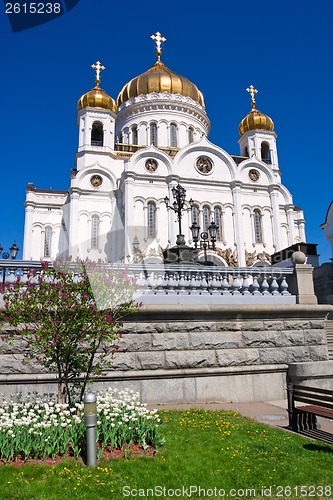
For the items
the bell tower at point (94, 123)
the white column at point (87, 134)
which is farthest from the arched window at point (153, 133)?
the white column at point (87, 134)

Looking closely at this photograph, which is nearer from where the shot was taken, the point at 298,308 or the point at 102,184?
the point at 298,308

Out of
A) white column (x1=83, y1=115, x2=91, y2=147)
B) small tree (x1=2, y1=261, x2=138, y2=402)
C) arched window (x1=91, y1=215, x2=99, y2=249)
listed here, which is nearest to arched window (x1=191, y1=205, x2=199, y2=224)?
arched window (x1=91, y1=215, x2=99, y2=249)

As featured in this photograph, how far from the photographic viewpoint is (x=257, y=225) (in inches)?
1428

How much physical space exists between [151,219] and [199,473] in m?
29.7

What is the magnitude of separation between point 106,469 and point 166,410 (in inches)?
124

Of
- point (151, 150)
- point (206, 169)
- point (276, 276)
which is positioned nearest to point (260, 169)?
point (206, 169)

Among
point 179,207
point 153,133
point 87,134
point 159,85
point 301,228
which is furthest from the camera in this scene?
point 301,228

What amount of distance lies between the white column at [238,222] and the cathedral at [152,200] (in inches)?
3.6

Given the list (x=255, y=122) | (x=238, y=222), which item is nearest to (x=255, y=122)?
(x=255, y=122)

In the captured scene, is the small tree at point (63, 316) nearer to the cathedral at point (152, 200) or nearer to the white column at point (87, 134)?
the cathedral at point (152, 200)

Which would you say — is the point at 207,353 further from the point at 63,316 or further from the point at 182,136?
the point at 182,136

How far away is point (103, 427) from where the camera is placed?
5.03m

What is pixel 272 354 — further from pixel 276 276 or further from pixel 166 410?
pixel 166 410

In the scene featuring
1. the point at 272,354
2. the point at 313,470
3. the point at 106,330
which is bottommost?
the point at 313,470
